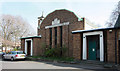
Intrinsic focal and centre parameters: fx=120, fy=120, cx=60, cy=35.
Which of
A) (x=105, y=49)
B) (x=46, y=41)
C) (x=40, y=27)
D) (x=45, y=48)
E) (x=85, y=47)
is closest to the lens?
(x=105, y=49)

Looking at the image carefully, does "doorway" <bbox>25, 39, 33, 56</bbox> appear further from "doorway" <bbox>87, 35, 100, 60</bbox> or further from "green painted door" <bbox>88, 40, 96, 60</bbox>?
"green painted door" <bbox>88, 40, 96, 60</bbox>

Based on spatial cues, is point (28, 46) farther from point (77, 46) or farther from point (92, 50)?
point (92, 50)

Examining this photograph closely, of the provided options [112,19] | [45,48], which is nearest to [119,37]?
[45,48]

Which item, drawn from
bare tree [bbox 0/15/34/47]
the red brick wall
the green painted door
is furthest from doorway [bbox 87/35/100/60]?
bare tree [bbox 0/15/34/47]

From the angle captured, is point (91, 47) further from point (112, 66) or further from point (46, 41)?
point (46, 41)

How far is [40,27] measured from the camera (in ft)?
71.2

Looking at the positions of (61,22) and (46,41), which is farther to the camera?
(46,41)

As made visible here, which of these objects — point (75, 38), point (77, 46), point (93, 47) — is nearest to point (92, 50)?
point (93, 47)

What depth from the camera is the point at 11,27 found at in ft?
109

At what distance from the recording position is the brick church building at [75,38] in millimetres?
11984

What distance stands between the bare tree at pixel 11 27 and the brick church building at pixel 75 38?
12.9 metres

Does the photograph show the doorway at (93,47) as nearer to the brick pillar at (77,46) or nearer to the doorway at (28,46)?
the brick pillar at (77,46)

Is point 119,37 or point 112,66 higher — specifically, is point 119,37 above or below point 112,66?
above

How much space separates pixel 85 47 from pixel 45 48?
7031 millimetres
